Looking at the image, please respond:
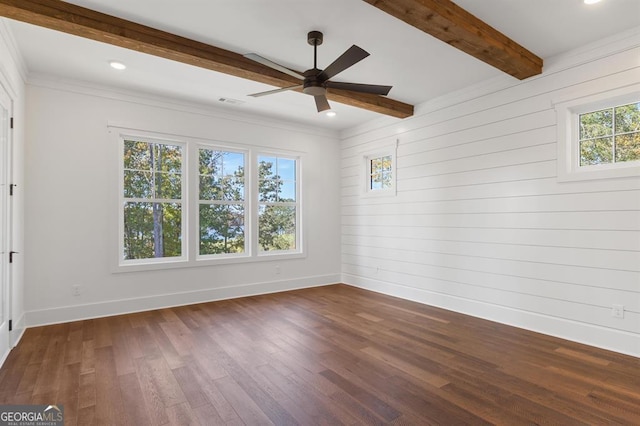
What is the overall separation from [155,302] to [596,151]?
5.65 meters

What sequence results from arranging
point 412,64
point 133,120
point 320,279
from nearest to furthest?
point 412,64 → point 133,120 → point 320,279

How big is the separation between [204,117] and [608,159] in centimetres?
514

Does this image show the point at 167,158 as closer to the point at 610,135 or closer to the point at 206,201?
the point at 206,201

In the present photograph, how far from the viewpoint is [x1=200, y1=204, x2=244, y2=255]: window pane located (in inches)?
208

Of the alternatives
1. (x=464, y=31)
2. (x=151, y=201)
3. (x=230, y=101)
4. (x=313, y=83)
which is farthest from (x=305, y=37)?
(x=151, y=201)

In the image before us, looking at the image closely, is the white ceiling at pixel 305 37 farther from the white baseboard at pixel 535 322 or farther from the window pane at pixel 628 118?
the white baseboard at pixel 535 322

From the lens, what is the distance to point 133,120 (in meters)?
4.62

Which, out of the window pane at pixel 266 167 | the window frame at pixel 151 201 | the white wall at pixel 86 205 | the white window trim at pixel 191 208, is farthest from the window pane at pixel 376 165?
the window frame at pixel 151 201

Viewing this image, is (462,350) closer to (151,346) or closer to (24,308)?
(151,346)

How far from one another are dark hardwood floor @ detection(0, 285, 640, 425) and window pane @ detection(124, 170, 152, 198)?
172 cm

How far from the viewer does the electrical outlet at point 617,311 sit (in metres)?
3.16

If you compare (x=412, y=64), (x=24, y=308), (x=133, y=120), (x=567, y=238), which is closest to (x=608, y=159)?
(x=567, y=238)

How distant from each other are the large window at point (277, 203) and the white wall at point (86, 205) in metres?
0.82

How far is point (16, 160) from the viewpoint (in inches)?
138
